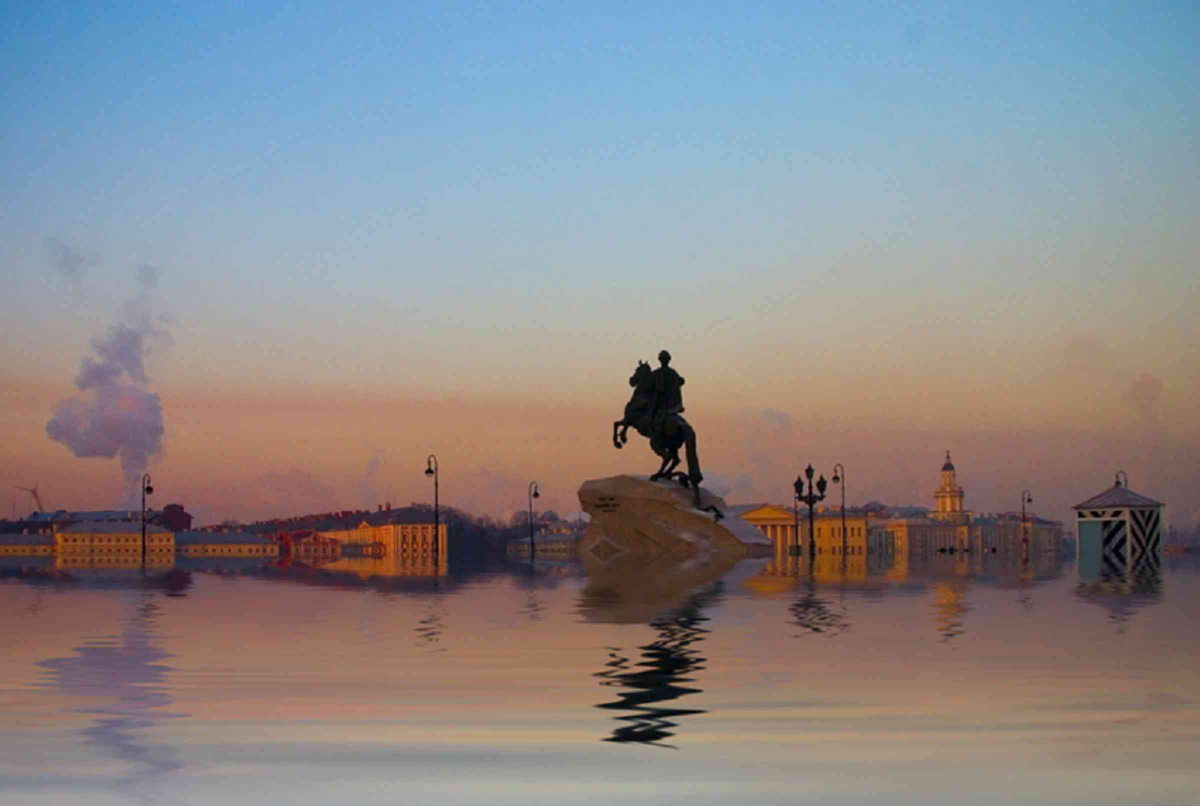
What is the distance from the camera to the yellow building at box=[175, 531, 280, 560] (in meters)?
186

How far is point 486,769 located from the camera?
6.68 m

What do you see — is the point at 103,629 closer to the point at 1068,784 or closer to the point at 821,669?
the point at 821,669

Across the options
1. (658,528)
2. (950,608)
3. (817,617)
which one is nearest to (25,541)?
(658,528)

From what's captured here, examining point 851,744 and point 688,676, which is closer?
point 851,744

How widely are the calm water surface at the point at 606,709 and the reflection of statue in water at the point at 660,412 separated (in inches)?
979

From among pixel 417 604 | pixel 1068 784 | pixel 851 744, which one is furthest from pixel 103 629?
pixel 1068 784

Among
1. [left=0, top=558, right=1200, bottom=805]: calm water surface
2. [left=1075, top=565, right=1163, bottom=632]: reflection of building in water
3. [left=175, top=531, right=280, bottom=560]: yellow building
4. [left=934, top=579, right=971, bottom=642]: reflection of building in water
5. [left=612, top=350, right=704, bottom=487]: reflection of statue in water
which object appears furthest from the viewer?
[left=175, top=531, right=280, bottom=560]: yellow building

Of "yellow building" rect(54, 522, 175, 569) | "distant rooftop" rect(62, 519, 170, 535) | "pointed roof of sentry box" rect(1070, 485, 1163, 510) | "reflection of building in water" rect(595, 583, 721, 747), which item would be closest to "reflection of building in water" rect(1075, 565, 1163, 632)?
"reflection of building in water" rect(595, 583, 721, 747)

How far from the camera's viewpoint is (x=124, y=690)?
30.8 feet

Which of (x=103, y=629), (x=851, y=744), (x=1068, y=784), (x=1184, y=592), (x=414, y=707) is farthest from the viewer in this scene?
(x=1184, y=592)

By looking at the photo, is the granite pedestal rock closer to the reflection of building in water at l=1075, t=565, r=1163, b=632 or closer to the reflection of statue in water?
the reflection of statue in water

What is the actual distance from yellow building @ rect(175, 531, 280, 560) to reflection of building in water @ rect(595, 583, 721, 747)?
175 meters

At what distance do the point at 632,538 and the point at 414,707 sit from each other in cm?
3716

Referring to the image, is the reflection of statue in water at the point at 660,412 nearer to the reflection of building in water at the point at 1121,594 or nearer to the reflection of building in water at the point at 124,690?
the reflection of building in water at the point at 1121,594
